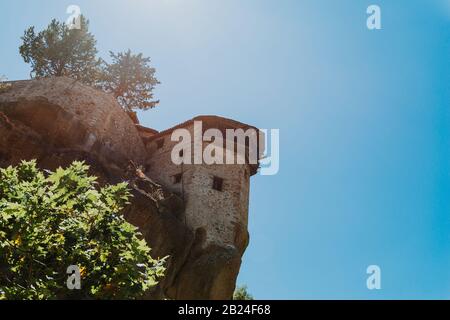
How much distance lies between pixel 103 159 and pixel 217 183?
6734 millimetres

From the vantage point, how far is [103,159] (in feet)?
65.7

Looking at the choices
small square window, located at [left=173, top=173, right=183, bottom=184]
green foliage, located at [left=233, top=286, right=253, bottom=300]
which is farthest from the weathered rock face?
green foliage, located at [left=233, top=286, right=253, bottom=300]

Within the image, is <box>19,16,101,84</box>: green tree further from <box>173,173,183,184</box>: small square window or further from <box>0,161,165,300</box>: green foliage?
<box>0,161,165,300</box>: green foliage

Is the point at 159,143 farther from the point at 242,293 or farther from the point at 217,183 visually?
the point at 242,293

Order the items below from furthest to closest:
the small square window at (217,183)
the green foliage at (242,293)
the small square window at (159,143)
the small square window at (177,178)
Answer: the green foliage at (242,293)
the small square window at (159,143)
the small square window at (177,178)
the small square window at (217,183)

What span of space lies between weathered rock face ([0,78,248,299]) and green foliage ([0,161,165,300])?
834 centimetres

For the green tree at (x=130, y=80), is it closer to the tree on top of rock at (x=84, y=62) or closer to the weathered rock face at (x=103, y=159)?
the tree on top of rock at (x=84, y=62)

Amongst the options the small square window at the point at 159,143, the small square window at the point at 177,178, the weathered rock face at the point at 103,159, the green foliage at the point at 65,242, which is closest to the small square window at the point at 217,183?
the small square window at the point at 177,178

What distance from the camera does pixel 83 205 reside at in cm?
966

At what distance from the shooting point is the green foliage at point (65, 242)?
884cm

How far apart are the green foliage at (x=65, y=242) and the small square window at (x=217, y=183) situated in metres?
13.1

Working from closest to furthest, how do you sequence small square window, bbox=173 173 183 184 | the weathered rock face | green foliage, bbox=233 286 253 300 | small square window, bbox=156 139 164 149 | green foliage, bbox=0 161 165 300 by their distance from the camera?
green foliage, bbox=0 161 165 300 → the weathered rock face → small square window, bbox=173 173 183 184 → small square window, bbox=156 139 164 149 → green foliage, bbox=233 286 253 300

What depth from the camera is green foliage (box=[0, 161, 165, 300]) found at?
8.84m
